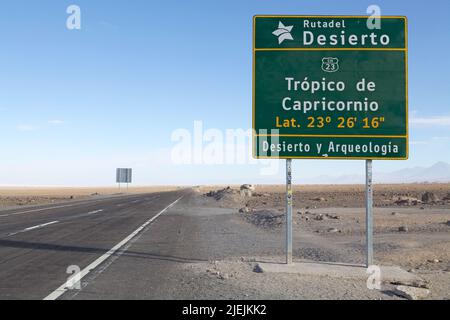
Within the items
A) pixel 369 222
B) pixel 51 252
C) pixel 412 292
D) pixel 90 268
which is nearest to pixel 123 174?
pixel 51 252

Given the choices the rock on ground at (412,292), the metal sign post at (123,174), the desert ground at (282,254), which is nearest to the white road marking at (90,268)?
the desert ground at (282,254)

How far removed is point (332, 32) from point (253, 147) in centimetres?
303

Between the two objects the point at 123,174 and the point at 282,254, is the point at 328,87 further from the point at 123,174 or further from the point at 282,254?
the point at 123,174

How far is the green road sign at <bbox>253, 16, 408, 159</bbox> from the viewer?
10.8 meters

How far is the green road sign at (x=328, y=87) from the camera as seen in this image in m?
10.8

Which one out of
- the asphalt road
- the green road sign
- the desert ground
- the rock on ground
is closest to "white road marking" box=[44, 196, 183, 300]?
the asphalt road

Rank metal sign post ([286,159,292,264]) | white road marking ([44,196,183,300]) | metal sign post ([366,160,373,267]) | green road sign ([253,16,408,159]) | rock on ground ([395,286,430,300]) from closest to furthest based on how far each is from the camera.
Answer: rock on ground ([395,286,430,300]), white road marking ([44,196,183,300]), metal sign post ([366,160,373,267]), metal sign post ([286,159,292,264]), green road sign ([253,16,408,159])

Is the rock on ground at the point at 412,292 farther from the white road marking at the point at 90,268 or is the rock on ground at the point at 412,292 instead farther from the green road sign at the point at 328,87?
the white road marking at the point at 90,268

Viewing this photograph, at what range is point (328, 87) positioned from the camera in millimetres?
10945

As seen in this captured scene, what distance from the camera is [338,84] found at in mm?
10930

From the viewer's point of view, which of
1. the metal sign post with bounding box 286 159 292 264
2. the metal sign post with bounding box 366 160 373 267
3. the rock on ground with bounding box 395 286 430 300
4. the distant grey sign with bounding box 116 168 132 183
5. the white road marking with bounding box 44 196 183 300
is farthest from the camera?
the distant grey sign with bounding box 116 168 132 183

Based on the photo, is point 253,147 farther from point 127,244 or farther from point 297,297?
point 127,244

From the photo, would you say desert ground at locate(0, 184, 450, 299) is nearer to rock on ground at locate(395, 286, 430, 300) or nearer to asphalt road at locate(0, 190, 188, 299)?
rock on ground at locate(395, 286, 430, 300)
